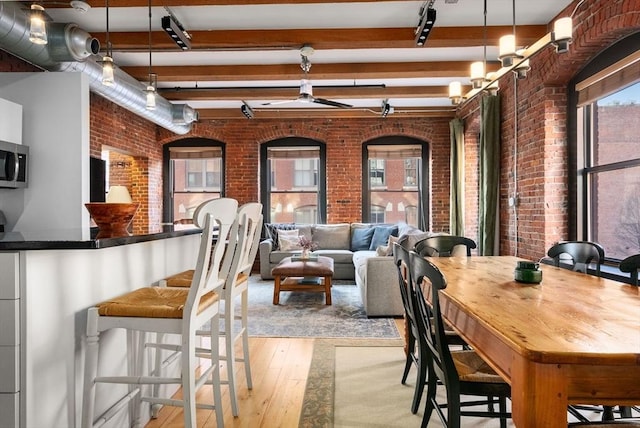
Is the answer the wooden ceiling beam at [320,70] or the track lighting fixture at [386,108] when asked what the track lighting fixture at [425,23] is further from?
the track lighting fixture at [386,108]

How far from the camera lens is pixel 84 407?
5.49 ft

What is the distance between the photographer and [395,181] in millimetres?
7676

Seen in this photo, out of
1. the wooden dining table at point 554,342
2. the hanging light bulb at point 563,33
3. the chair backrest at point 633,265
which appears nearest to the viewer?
the wooden dining table at point 554,342

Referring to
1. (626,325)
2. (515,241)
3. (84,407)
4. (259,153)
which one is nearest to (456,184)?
(515,241)

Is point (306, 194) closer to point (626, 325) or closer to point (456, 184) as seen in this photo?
point (456, 184)

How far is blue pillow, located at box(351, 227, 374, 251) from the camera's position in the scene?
22.8 ft

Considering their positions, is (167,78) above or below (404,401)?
above

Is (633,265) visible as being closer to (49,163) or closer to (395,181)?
(49,163)

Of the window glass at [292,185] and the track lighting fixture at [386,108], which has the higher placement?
the track lighting fixture at [386,108]

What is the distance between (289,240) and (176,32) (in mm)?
3872

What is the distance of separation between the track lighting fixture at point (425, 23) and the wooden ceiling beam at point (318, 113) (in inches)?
127

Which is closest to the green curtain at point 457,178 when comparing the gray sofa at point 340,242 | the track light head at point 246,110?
the gray sofa at point 340,242

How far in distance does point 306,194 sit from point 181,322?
6.11 metres

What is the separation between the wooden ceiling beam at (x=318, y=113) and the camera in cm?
704
